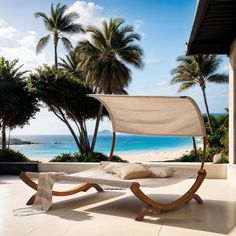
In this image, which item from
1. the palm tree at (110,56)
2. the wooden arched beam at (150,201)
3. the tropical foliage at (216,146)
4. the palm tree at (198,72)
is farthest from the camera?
the palm tree at (198,72)

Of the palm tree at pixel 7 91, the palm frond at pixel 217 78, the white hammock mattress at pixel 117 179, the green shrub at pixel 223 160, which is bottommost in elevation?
the green shrub at pixel 223 160

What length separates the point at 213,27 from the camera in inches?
263

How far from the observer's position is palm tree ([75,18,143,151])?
17.9 m

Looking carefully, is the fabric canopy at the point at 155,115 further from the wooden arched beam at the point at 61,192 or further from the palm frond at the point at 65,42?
the palm frond at the point at 65,42

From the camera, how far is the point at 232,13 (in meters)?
5.78

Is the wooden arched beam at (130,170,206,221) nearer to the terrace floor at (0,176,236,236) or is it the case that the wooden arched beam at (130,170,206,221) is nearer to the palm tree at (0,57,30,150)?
the terrace floor at (0,176,236,236)

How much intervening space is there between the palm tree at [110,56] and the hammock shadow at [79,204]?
11.4 m

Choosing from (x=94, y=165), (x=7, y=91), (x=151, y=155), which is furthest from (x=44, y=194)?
(x=151, y=155)

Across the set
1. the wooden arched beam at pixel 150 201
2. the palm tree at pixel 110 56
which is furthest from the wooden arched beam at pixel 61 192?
the palm tree at pixel 110 56

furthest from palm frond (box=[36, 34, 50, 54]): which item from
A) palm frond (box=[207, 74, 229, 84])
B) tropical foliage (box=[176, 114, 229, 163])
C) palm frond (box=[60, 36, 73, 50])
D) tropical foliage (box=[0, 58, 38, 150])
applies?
tropical foliage (box=[176, 114, 229, 163])

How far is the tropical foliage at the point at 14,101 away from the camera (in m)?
13.5

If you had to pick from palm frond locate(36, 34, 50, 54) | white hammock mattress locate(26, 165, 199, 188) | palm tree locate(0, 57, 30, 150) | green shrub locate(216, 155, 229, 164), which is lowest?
green shrub locate(216, 155, 229, 164)

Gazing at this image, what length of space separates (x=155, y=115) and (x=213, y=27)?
6.33 ft

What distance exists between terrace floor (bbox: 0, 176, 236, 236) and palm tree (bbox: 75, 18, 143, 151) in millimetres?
11673
